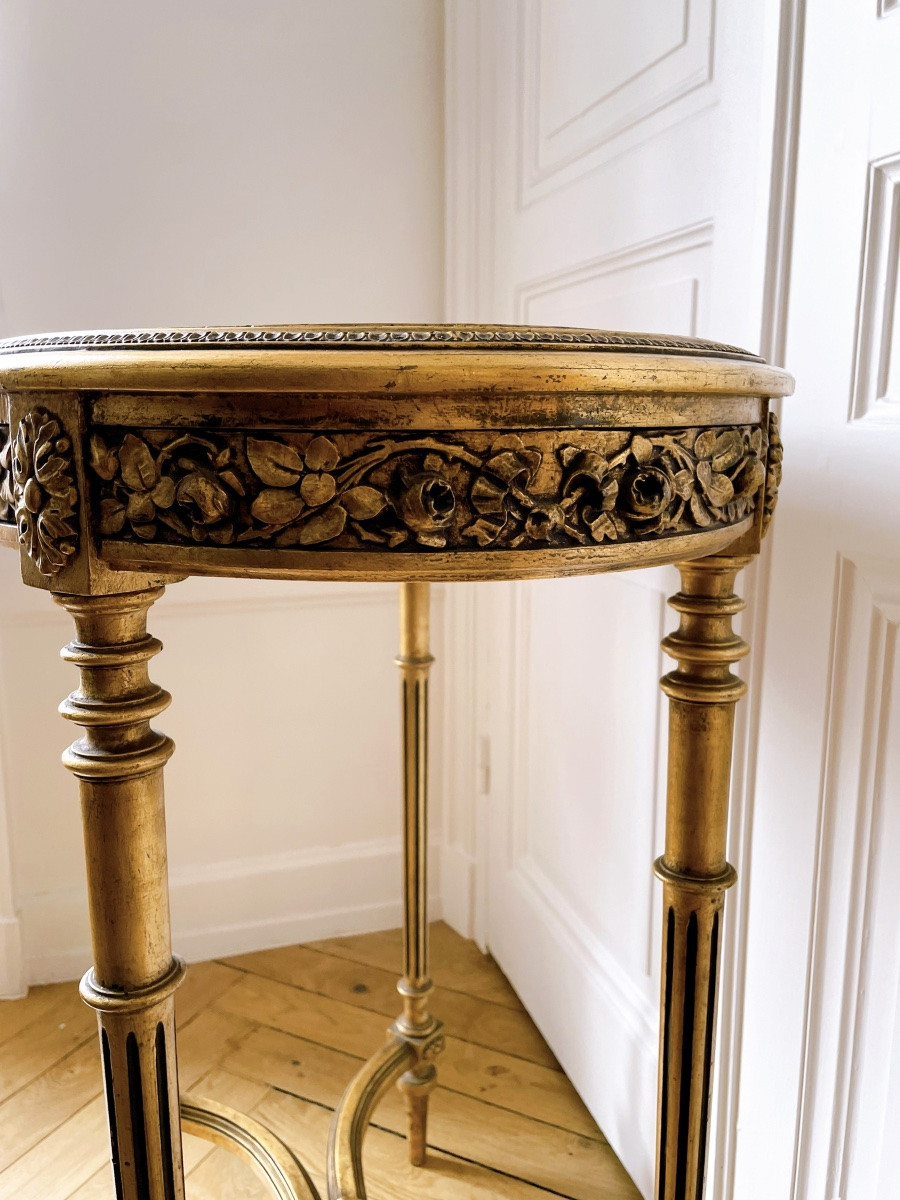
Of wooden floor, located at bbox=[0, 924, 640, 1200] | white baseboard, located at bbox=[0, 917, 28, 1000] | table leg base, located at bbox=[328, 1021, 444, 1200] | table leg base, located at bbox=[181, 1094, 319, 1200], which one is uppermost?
table leg base, located at bbox=[181, 1094, 319, 1200]

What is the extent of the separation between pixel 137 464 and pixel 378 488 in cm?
11

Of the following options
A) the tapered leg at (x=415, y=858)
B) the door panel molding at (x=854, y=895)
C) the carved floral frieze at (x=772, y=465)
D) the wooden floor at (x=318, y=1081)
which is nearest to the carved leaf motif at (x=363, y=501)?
the carved floral frieze at (x=772, y=465)

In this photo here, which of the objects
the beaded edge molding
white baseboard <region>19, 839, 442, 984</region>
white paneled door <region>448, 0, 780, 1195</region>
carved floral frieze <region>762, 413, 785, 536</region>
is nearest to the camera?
the beaded edge molding

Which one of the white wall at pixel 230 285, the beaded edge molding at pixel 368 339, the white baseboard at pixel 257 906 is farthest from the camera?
the white baseboard at pixel 257 906

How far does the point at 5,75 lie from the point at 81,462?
0.92 m

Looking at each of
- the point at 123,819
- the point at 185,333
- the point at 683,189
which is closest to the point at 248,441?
the point at 185,333

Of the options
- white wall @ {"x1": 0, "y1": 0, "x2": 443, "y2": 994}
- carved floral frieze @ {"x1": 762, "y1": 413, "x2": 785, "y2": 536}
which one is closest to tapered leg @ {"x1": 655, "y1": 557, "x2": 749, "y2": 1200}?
carved floral frieze @ {"x1": 762, "y1": 413, "x2": 785, "y2": 536}

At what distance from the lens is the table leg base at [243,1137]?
779 mm

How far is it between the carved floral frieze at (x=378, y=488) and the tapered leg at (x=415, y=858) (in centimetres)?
51

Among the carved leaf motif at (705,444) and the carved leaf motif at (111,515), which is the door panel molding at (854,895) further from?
the carved leaf motif at (111,515)

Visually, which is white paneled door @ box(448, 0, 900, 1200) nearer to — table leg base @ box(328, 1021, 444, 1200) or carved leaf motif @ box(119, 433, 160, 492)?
table leg base @ box(328, 1021, 444, 1200)

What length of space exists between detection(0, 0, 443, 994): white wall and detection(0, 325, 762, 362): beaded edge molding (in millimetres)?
810

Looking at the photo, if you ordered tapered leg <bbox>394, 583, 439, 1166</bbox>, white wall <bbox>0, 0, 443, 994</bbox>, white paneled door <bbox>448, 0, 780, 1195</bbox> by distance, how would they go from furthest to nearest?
white wall <bbox>0, 0, 443, 994</bbox>
tapered leg <bbox>394, 583, 439, 1166</bbox>
white paneled door <bbox>448, 0, 780, 1195</bbox>

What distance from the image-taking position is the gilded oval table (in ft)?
1.31
